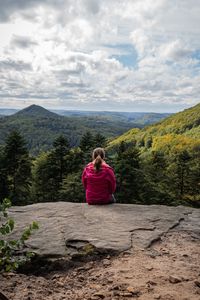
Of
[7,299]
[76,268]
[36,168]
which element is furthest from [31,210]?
[36,168]

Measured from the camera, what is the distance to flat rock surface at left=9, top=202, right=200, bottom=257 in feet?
29.8

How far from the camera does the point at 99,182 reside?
1344cm

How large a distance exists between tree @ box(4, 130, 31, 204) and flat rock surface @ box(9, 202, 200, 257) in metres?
35.5

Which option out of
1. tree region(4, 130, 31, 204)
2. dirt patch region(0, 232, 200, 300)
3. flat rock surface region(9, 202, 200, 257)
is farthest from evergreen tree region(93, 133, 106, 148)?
dirt patch region(0, 232, 200, 300)

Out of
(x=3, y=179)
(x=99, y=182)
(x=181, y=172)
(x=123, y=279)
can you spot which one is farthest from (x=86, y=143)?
(x=123, y=279)

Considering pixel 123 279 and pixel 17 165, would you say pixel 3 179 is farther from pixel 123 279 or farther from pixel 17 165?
pixel 123 279

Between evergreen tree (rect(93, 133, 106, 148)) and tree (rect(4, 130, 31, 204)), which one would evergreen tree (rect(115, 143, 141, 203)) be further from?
tree (rect(4, 130, 31, 204))

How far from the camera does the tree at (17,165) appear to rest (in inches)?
1896

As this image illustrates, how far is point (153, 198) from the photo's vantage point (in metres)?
43.5

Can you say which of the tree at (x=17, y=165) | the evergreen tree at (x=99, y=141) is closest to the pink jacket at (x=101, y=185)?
the evergreen tree at (x=99, y=141)

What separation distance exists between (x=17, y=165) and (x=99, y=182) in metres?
A: 36.8

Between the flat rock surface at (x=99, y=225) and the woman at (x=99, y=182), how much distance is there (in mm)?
423

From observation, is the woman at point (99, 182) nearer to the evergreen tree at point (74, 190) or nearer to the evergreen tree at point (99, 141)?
the evergreen tree at point (74, 190)

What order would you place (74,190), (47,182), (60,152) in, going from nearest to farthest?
(74,190) → (60,152) → (47,182)
